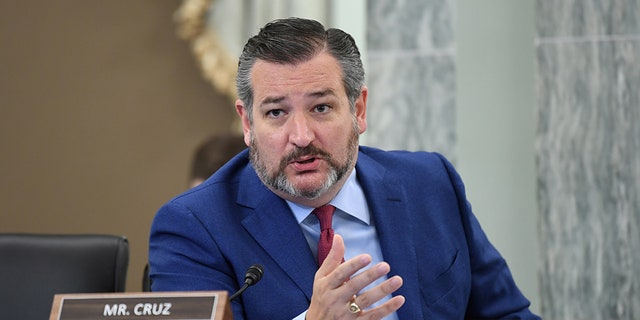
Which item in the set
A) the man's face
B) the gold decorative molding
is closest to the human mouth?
the man's face

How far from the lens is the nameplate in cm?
168

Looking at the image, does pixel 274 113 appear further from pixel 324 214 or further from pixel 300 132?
pixel 324 214

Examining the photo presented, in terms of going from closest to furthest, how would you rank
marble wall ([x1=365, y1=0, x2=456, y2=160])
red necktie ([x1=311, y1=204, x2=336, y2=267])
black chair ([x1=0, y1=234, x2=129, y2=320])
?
red necktie ([x1=311, y1=204, x2=336, y2=267]) → black chair ([x1=0, y1=234, x2=129, y2=320]) → marble wall ([x1=365, y1=0, x2=456, y2=160])

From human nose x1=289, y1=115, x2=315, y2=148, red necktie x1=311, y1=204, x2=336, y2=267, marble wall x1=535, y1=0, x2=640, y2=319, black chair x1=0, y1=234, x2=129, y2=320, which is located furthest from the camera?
marble wall x1=535, y1=0, x2=640, y2=319

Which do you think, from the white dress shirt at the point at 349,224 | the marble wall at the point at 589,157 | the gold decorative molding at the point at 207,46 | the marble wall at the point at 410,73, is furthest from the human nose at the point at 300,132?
the gold decorative molding at the point at 207,46

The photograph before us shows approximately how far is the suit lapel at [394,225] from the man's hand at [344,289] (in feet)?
1.40

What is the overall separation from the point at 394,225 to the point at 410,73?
1615mm

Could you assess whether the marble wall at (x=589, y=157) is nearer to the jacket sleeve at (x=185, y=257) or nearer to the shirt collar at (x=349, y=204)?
the shirt collar at (x=349, y=204)

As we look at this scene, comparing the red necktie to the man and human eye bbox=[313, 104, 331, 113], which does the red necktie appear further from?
human eye bbox=[313, 104, 331, 113]

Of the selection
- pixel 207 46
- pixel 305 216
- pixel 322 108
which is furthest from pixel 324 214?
pixel 207 46

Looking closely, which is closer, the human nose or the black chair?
the human nose

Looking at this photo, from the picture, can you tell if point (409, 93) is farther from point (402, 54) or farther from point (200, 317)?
point (200, 317)

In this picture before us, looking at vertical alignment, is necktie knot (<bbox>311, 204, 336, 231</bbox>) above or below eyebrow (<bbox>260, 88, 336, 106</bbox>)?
below

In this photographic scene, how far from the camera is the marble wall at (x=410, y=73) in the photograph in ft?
12.9
